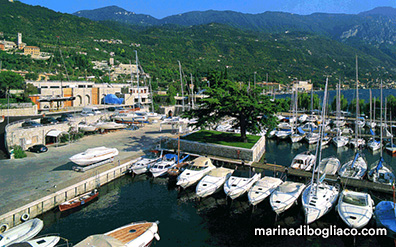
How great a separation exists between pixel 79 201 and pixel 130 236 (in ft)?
26.4

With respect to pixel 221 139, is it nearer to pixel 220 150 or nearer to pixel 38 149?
pixel 220 150

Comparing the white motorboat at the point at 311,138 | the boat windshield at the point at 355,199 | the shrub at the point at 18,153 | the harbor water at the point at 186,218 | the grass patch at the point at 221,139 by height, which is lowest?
the harbor water at the point at 186,218

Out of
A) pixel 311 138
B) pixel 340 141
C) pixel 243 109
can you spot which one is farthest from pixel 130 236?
pixel 340 141

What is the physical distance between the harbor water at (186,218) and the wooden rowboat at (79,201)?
0.42 meters

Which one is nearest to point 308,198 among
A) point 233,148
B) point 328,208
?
point 328,208

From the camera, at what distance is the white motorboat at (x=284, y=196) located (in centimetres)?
2143

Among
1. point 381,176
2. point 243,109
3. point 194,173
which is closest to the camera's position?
point 381,176

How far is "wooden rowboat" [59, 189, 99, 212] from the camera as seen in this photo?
22.0m

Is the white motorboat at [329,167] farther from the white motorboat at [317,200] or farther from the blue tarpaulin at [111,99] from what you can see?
the blue tarpaulin at [111,99]

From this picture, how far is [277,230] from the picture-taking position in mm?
20469

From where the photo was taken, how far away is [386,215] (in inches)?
776

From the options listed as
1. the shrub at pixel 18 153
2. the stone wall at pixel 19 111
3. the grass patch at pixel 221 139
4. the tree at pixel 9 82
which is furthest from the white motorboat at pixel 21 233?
the tree at pixel 9 82

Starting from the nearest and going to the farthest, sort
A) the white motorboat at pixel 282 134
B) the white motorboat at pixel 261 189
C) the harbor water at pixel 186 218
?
the harbor water at pixel 186 218, the white motorboat at pixel 261 189, the white motorboat at pixel 282 134

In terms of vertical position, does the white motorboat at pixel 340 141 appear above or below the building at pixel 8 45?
below
